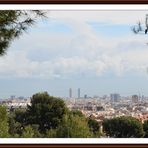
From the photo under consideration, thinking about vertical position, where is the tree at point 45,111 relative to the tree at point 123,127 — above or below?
above

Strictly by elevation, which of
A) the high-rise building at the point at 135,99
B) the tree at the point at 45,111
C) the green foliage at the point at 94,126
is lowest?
the green foliage at the point at 94,126

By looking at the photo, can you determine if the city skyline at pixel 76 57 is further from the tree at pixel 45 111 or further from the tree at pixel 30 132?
the tree at pixel 30 132

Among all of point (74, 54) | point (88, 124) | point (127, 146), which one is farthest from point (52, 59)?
point (127, 146)

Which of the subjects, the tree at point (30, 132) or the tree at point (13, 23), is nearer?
the tree at point (13, 23)

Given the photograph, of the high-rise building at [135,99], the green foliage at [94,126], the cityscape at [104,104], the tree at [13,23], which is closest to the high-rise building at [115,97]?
the cityscape at [104,104]

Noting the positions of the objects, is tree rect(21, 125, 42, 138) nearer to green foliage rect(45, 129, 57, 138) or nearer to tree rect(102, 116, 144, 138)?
green foliage rect(45, 129, 57, 138)

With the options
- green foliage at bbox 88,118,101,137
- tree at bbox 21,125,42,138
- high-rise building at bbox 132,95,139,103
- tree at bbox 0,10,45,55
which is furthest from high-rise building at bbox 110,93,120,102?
tree at bbox 0,10,45,55

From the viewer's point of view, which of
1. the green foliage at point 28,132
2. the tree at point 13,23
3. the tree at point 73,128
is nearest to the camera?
the tree at point 13,23
